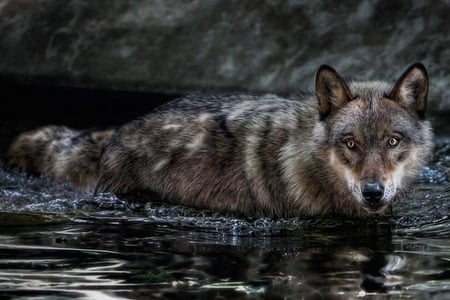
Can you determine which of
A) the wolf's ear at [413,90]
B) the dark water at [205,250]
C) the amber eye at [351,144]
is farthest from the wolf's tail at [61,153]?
the wolf's ear at [413,90]

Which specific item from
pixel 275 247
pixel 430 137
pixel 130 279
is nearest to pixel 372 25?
pixel 430 137

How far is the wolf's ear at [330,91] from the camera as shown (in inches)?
268

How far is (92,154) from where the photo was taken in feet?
27.1

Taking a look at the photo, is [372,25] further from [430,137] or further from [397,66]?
[430,137]

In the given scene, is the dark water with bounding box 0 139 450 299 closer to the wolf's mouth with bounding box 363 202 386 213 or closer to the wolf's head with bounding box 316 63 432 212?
the wolf's mouth with bounding box 363 202 386 213

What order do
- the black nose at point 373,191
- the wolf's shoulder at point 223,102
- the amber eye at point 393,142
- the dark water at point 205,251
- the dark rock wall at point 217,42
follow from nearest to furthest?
the dark water at point 205,251 → the black nose at point 373,191 → the amber eye at point 393,142 → the wolf's shoulder at point 223,102 → the dark rock wall at point 217,42

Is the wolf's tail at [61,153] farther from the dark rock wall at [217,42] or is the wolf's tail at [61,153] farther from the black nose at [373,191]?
the black nose at [373,191]

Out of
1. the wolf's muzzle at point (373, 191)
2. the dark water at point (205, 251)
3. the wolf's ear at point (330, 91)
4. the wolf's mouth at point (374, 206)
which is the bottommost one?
the dark water at point (205, 251)

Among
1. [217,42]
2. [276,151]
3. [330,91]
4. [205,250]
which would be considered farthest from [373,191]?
[217,42]

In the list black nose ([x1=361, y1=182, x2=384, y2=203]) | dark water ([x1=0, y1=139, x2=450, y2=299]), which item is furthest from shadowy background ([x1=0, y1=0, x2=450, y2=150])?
black nose ([x1=361, y1=182, x2=384, y2=203])

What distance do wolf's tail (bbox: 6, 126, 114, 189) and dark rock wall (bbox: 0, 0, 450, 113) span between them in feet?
2.66

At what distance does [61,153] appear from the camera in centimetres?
843

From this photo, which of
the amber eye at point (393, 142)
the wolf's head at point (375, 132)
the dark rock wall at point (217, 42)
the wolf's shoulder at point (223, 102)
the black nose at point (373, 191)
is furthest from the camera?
the dark rock wall at point (217, 42)

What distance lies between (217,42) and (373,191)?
353 cm
